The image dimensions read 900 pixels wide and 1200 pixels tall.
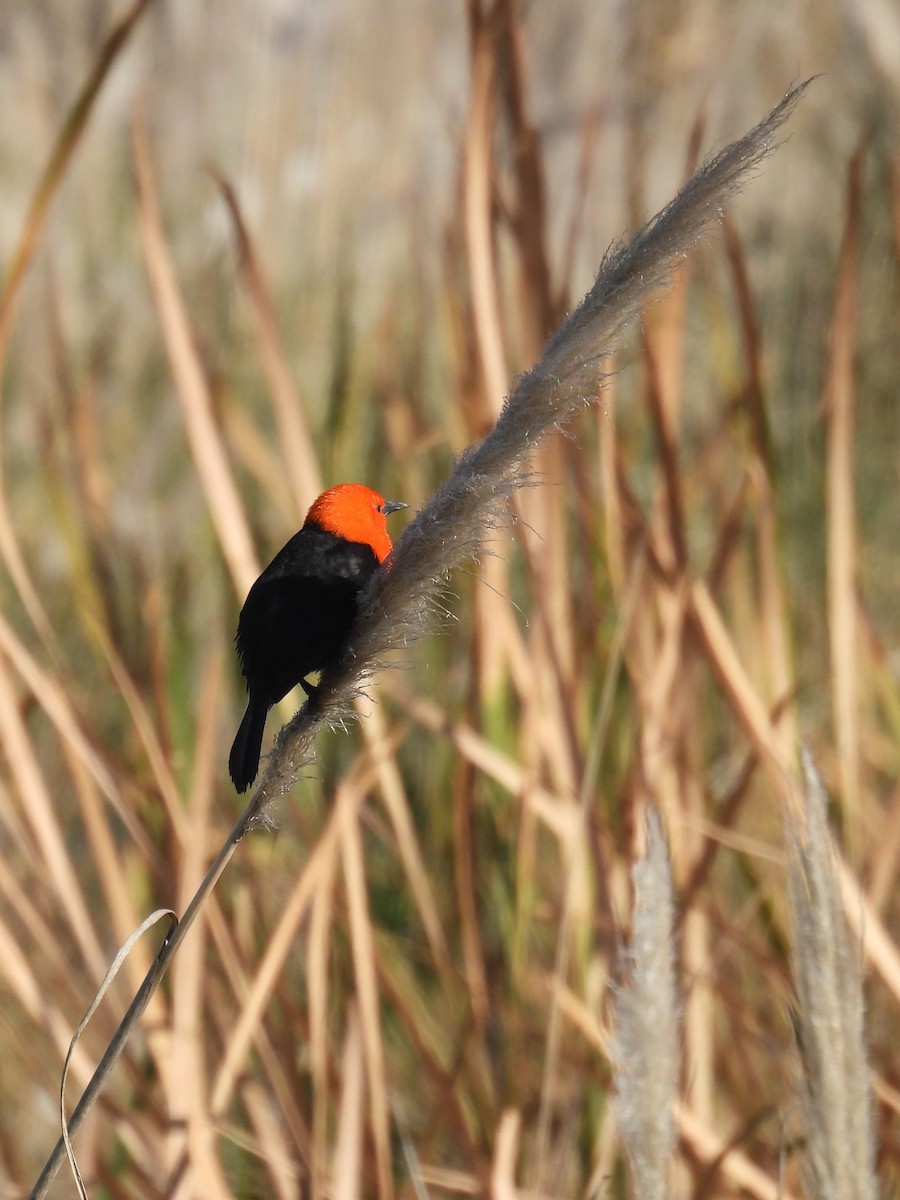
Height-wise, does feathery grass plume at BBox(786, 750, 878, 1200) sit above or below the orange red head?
below

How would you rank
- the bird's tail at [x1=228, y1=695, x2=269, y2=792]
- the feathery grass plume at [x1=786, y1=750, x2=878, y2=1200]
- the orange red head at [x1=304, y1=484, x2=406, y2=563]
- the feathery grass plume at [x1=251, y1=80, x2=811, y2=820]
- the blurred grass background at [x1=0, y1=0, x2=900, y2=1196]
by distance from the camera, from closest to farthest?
the feathery grass plume at [x1=251, y1=80, x2=811, y2=820]
the feathery grass plume at [x1=786, y1=750, x2=878, y2=1200]
the bird's tail at [x1=228, y1=695, x2=269, y2=792]
the orange red head at [x1=304, y1=484, x2=406, y2=563]
the blurred grass background at [x1=0, y1=0, x2=900, y2=1196]

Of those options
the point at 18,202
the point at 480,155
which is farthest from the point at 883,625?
the point at 18,202

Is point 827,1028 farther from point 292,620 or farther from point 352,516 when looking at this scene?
point 352,516

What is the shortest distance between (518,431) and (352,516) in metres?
0.45

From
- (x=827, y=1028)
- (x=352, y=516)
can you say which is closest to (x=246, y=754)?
(x=352, y=516)

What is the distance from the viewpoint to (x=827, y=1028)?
664 millimetres

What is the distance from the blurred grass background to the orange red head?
0.47ft

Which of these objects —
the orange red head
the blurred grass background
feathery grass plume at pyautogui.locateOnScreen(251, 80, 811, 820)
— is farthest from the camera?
the blurred grass background

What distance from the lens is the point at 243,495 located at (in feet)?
6.91

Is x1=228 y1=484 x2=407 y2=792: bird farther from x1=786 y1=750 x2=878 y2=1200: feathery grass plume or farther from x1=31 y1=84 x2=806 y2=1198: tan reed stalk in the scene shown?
x1=786 y1=750 x2=878 y2=1200: feathery grass plume

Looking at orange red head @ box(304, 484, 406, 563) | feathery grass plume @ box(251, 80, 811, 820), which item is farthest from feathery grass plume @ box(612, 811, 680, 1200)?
orange red head @ box(304, 484, 406, 563)

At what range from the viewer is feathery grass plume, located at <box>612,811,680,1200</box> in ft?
2.20

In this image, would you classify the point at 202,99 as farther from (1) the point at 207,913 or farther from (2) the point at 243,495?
(1) the point at 207,913

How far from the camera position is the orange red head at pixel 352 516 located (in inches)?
39.4
